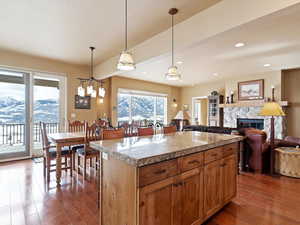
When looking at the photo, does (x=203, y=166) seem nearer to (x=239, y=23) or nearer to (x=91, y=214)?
(x=91, y=214)

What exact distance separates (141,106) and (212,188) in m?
6.01

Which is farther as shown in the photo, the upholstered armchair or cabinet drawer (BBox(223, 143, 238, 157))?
the upholstered armchair

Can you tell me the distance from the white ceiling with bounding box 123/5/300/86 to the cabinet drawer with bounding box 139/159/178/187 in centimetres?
203

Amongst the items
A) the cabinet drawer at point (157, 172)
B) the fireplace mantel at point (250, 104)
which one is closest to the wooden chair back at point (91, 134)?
the cabinet drawer at point (157, 172)

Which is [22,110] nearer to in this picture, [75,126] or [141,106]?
[75,126]

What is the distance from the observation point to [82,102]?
18.3 feet

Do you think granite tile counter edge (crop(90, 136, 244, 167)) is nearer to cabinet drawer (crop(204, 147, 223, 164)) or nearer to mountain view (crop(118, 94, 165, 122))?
cabinet drawer (crop(204, 147, 223, 164))

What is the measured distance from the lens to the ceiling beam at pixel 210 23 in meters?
1.96

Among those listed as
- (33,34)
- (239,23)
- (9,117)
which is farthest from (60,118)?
(239,23)

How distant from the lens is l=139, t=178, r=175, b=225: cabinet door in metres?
1.31

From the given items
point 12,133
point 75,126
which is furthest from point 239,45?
point 12,133

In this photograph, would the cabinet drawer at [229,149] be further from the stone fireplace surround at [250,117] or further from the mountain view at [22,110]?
the mountain view at [22,110]

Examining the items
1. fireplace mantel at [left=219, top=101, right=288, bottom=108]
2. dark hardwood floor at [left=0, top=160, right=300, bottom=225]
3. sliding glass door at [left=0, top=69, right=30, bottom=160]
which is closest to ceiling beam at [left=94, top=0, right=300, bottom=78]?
dark hardwood floor at [left=0, top=160, right=300, bottom=225]

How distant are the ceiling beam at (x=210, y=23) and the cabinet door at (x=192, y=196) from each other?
196cm
